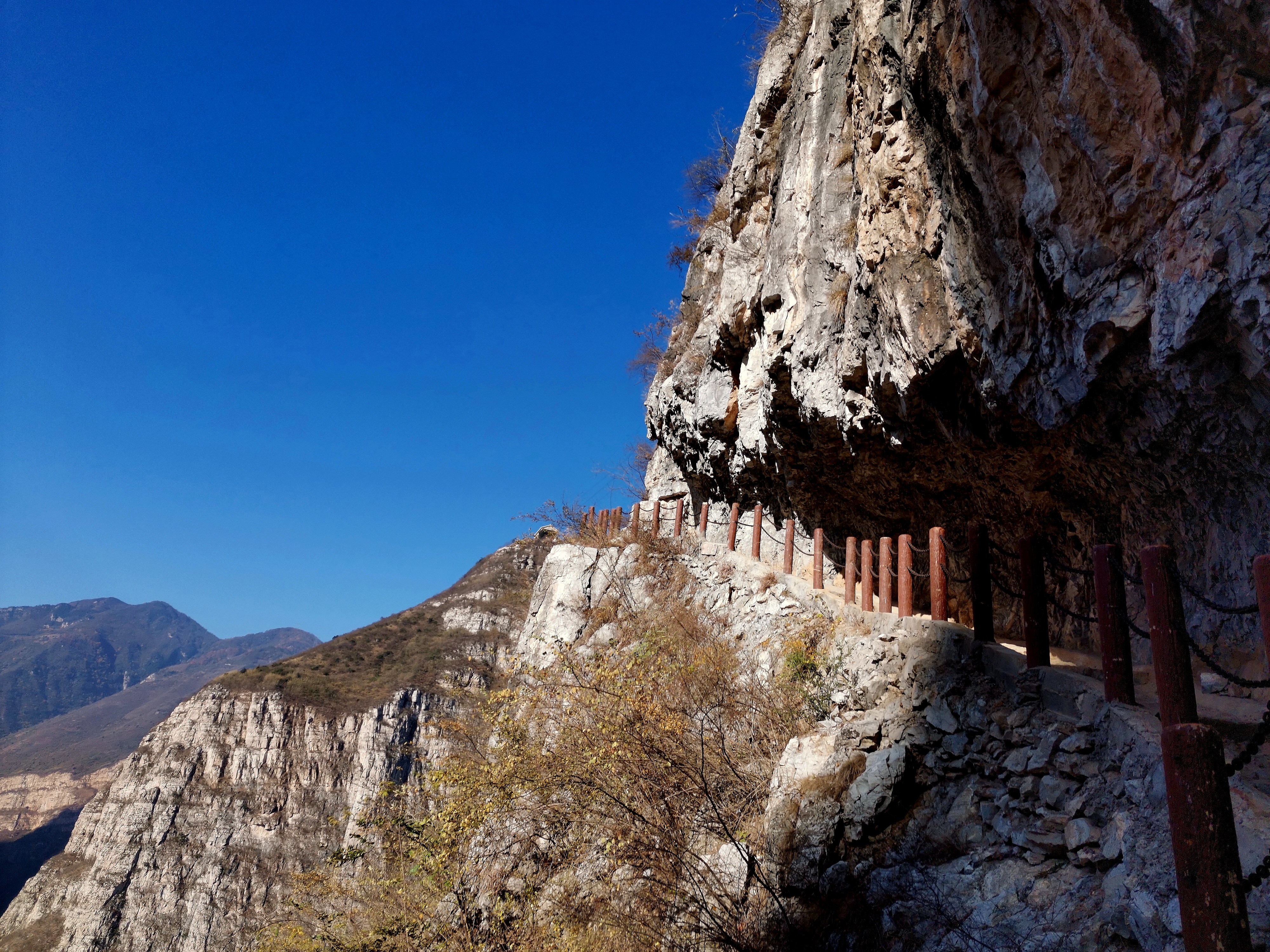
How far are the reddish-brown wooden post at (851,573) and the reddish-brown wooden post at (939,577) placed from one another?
5.22 ft

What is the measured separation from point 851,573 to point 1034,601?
335cm

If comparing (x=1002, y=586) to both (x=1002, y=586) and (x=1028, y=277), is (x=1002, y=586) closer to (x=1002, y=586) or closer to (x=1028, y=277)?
(x=1002, y=586)

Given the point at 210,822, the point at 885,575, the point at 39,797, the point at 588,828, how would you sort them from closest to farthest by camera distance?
the point at 588,828
the point at 885,575
the point at 210,822
the point at 39,797

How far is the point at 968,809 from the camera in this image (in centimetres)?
554

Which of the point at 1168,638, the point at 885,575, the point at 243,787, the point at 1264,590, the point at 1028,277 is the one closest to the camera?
the point at 1264,590

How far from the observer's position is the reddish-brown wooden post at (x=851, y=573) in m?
9.18

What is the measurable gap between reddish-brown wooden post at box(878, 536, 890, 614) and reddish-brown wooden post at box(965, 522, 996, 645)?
1.55 m

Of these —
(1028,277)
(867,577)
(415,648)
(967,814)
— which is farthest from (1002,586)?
(415,648)

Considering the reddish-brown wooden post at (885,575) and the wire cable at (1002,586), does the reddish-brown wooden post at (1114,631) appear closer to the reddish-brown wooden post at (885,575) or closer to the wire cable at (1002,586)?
the wire cable at (1002,586)

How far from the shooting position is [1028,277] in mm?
6797

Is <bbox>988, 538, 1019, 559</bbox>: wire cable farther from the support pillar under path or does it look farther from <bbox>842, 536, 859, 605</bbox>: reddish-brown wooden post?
the support pillar under path

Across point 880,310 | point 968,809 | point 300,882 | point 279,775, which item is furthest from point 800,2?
point 279,775

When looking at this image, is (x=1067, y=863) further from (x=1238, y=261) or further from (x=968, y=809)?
(x=1238, y=261)

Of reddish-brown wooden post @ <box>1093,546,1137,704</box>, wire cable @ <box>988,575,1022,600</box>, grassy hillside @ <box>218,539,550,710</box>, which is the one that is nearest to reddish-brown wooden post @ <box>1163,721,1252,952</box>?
reddish-brown wooden post @ <box>1093,546,1137,704</box>
